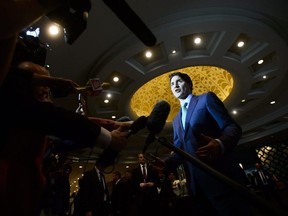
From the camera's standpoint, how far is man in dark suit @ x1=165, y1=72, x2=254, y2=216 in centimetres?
126

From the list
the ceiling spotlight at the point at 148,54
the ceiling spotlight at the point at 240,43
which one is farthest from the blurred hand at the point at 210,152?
the ceiling spotlight at the point at 240,43

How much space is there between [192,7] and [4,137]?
394 cm

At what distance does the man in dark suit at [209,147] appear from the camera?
1.26 m

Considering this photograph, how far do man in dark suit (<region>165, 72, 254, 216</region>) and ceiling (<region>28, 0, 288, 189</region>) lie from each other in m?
2.65

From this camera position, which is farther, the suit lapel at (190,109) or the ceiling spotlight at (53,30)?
the ceiling spotlight at (53,30)

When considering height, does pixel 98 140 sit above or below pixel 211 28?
below

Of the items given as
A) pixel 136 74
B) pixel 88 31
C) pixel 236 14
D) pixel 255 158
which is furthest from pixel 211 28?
pixel 255 158

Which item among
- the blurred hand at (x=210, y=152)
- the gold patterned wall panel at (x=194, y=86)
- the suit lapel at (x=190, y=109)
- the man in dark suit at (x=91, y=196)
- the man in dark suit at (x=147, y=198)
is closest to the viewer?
the blurred hand at (x=210, y=152)

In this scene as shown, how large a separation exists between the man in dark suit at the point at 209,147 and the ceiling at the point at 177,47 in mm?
2645

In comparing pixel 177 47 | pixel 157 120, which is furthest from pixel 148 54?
pixel 157 120

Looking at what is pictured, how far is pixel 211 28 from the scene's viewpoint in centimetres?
455

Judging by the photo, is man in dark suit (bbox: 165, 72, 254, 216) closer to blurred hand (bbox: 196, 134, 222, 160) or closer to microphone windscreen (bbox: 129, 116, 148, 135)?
blurred hand (bbox: 196, 134, 222, 160)

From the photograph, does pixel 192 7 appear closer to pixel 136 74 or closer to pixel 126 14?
pixel 136 74

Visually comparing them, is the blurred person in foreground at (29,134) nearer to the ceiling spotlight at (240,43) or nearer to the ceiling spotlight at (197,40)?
the ceiling spotlight at (197,40)
